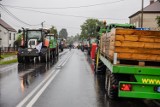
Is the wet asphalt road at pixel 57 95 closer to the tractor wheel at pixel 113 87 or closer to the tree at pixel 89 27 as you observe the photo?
the tractor wheel at pixel 113 87

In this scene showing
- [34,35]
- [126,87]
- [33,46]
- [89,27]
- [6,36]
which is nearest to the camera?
[126,87]

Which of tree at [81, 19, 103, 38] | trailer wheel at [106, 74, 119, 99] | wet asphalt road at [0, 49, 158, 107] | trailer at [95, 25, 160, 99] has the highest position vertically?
tree at [81, 19, 103, 38]

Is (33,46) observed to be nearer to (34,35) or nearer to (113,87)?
(34,35)

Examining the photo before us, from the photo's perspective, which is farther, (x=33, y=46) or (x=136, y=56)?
(x=33, y=46)

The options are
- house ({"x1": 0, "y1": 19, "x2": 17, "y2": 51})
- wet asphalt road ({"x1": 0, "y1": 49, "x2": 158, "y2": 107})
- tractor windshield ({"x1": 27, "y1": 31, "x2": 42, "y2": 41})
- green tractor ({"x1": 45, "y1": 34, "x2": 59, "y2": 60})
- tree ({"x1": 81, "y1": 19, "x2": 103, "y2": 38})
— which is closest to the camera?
wet asphalt road ({"x1": 0, "y1": 49, "x2": 158, "y2": 107})

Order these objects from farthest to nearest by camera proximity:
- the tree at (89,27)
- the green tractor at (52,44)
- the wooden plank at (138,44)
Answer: the tree at (89,27)
the green tractor at (52,44)
the wooden plank at (138,44)

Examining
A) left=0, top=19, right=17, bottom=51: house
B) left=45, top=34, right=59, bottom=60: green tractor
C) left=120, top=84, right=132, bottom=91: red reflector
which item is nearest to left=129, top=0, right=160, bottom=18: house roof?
A: left=0, top=19, right=17, bottom=51: house

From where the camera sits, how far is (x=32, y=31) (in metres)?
29.6

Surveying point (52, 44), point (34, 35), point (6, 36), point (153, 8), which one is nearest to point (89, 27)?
point (6, 36)

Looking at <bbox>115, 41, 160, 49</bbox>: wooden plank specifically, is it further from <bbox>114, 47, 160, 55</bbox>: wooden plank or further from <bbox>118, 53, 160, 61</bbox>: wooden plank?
<bbox>118, 53, 160, 61</bbox>: wooden plank

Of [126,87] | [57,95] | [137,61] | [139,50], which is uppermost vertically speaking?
[139,50]

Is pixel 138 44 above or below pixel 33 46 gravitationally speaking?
above

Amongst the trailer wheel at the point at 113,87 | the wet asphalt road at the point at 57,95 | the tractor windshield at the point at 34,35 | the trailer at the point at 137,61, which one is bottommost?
the wet asphalt road at the point at 57,95

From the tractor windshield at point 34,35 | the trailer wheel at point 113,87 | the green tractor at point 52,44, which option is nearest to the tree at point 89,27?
the green tractor at point 52,44
